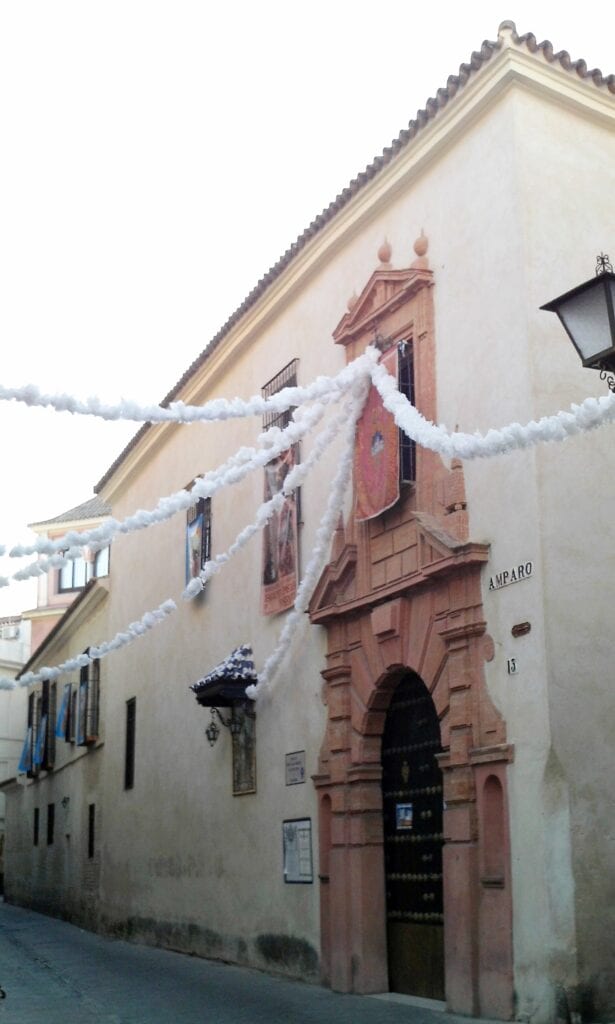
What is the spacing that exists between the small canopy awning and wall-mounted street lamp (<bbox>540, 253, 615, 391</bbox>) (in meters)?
8.02

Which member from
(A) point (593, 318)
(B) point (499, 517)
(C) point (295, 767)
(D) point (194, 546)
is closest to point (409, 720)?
(C) point (295, 767)

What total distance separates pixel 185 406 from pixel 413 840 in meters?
4.01

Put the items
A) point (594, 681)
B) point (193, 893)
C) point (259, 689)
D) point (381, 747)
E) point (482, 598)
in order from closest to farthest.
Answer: point (594, 681), point (482, 598), point (381, 747), point (259, 689), point (193, 893)

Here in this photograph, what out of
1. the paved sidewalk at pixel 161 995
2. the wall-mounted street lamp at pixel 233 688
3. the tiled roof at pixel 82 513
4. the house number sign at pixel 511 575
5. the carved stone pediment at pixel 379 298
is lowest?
the paved sidewalk at pixel 161 995

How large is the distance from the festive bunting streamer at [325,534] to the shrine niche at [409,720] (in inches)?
6.3

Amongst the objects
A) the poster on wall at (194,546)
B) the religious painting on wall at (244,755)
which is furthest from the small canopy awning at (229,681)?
the poster on wall at (194,546)

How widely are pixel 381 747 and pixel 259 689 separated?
8.19ft

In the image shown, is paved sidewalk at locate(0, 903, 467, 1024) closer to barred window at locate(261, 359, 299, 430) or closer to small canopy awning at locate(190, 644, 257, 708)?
small canopy awning at locate(190, 644, 257, 708)

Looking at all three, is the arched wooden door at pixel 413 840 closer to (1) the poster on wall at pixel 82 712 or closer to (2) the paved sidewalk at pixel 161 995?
(2) the paved sidewalk at pixel 161 995

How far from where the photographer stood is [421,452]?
34.3 ft

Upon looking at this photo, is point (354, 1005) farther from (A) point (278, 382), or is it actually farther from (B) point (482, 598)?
(A) point (278, 382)

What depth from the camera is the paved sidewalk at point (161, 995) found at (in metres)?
9.82

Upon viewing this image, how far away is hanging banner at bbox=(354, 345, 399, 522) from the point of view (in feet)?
34.9

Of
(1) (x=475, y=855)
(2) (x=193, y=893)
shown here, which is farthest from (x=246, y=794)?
(1) (x=475, y=855)
